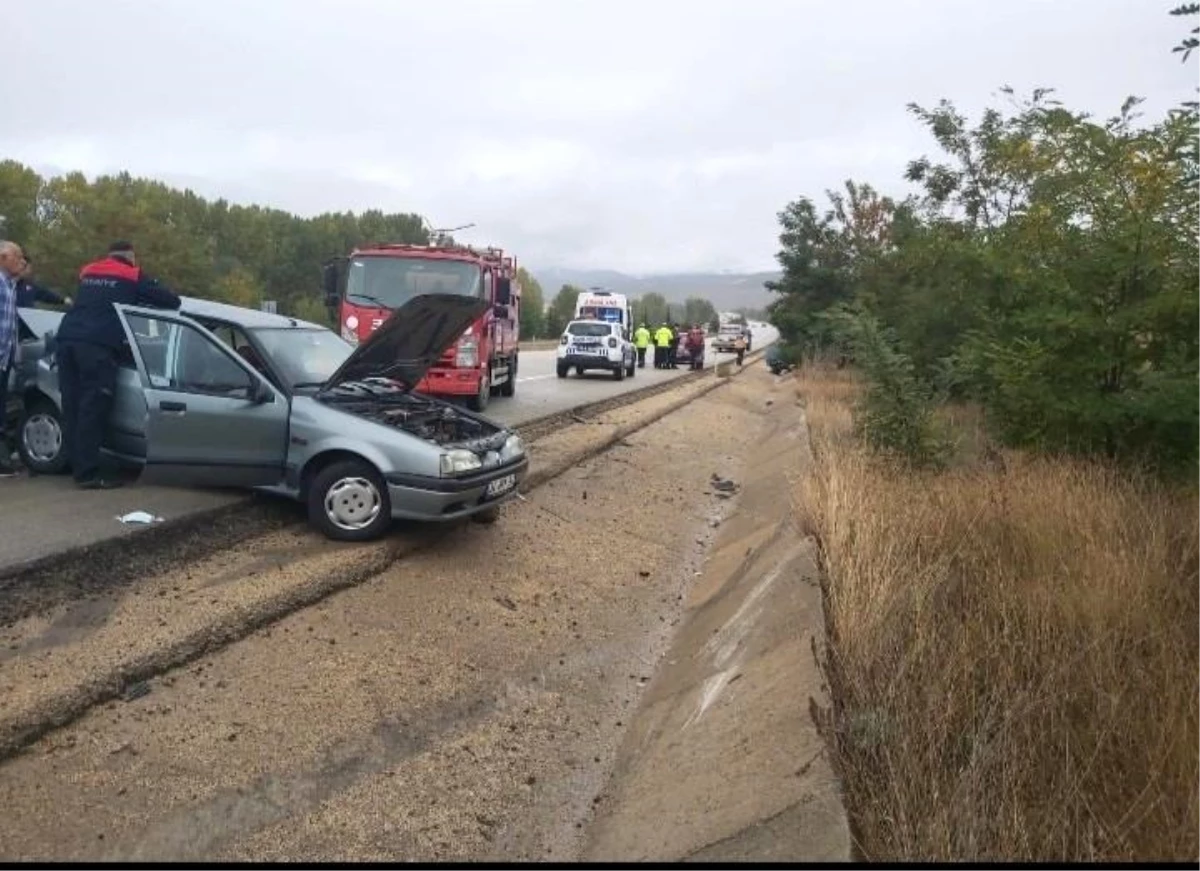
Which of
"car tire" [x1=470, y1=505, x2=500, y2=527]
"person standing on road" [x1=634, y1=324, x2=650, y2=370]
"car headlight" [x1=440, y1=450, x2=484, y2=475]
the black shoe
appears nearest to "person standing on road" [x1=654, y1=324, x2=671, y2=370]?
"person standing on road" [x1=634, y1=324, x2=650, y2=370]

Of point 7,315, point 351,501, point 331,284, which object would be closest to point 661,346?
point 331,284

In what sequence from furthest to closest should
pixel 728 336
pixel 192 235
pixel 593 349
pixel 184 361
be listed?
pixel 192 235 < pixel 728 336 < pixel 593 349 < pixel 184 361

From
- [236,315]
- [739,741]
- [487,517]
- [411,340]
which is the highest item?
[236,315]

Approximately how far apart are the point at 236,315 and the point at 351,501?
2025 mm

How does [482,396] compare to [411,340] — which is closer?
[411,340]

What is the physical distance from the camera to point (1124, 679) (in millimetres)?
3930

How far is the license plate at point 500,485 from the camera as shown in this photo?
287 inches

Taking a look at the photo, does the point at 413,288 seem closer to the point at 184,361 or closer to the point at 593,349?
the point at 184,361

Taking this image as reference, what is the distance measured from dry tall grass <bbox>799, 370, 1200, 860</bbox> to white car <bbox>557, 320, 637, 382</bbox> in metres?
21.6

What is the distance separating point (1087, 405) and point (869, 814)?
Result: 4942mm

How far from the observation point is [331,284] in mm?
15406

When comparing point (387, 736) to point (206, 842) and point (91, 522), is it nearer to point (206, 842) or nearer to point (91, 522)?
point (206, 842)

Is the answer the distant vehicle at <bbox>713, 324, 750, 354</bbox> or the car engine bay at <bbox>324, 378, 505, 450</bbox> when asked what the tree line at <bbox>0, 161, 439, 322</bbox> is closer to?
the distant vehicle at <bbox>713, 324, 750, 354</bbox>

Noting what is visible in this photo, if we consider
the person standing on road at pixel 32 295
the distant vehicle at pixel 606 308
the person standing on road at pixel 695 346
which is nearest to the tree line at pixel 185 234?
the distant vehicle at pixel 606 308
